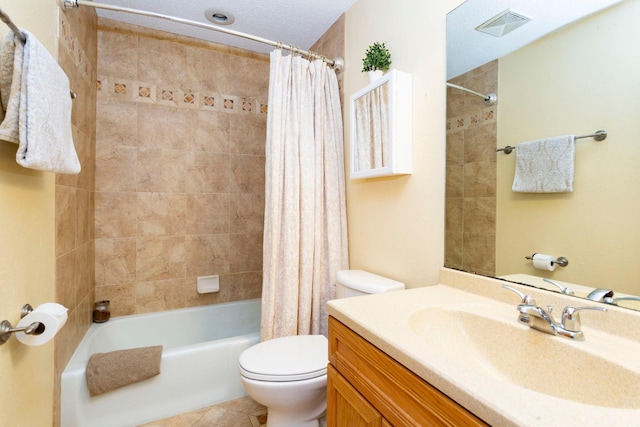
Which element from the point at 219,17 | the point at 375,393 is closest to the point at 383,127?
the point at 375,393

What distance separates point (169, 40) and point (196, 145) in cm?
77

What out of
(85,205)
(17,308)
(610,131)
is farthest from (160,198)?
(610,131)

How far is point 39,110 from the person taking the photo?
832 millimetres

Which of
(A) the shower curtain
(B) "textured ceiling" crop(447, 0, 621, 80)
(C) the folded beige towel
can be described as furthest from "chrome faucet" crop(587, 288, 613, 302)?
(C) the folded beige towel

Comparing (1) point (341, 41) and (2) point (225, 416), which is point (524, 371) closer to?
(2) point (225, 416)

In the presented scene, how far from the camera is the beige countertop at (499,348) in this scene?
0.46 m

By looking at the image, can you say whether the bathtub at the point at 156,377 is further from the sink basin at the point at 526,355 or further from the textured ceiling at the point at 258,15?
the textured ceiling at the point at 258,15

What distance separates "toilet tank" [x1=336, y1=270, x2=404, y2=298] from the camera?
1366 millimetres

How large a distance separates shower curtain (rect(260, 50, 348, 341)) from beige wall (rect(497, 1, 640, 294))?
98cm

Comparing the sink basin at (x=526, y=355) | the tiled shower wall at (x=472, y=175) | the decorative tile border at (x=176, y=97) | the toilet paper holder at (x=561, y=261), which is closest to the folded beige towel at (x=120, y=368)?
the sink basin at (x=526, y=355)

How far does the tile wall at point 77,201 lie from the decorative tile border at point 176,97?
11 centimetres

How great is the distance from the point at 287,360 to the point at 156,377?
0.80 m

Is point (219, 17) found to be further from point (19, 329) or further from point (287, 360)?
point (287, 360)

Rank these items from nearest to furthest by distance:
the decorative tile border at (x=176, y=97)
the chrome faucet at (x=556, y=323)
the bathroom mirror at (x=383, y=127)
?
the chrome faucet at (x=556, y=323) < the bathroom mirror at (x=383, y=127) < the decorative tile border at (x=176, y=97)
